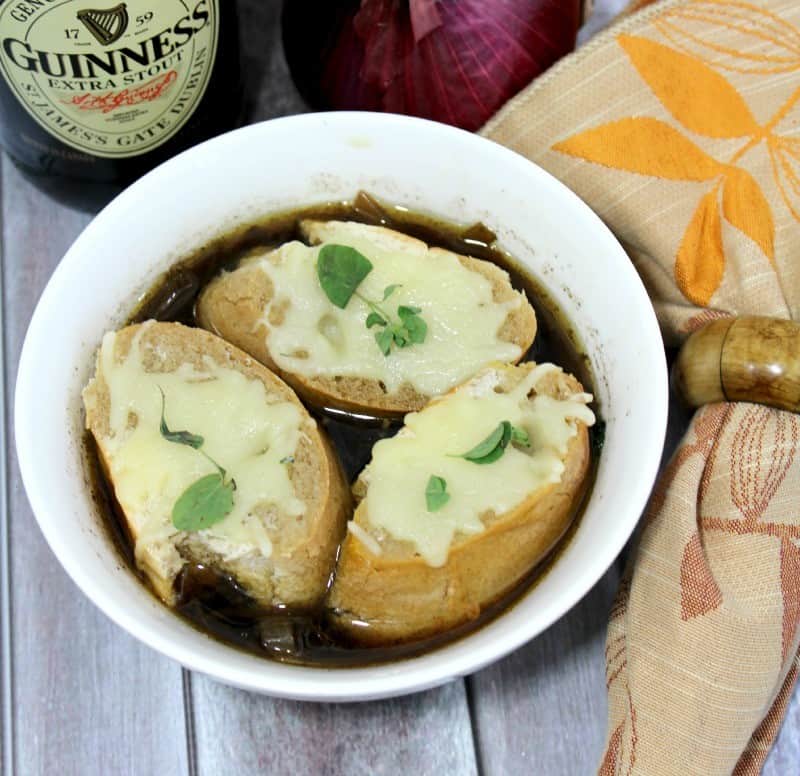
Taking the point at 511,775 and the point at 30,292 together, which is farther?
the point at 30,292

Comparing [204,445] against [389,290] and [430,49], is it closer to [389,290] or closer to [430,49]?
[389,290]

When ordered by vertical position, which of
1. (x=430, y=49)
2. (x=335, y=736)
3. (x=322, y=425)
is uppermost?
(x=430, y=49)

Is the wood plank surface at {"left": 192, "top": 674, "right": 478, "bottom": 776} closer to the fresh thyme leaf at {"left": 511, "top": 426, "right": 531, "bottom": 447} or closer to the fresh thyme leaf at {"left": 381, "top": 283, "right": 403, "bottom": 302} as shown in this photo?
the fresh thyme leaf at {"left": 511, "top": 426, "right": 531, "bottom": 447}

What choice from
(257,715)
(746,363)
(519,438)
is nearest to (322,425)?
(519,438)

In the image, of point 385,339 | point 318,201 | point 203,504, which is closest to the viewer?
point 203,504

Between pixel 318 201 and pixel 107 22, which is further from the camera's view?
pixel 318 201

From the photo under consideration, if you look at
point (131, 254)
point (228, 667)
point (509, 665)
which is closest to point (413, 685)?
point (228, 667)

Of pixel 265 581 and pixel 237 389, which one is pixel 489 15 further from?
pixel 265 581
